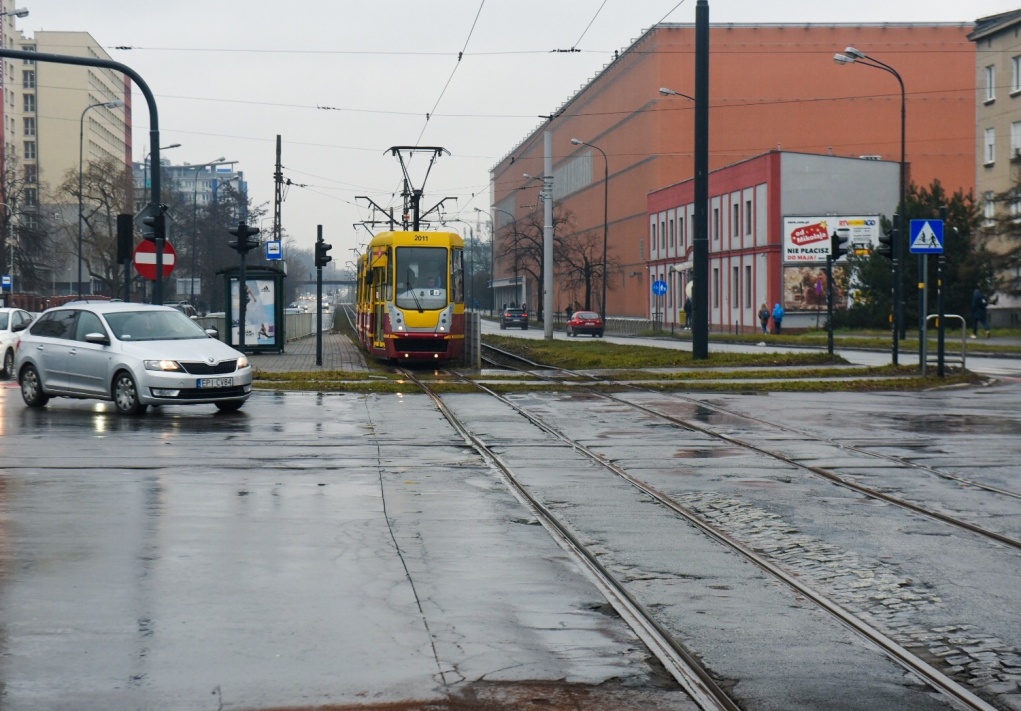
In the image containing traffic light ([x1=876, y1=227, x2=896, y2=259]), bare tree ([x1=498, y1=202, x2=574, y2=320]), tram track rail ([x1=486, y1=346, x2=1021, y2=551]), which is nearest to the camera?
tram track rail ([x1=486, y1=346, x2=1021, y2=551])

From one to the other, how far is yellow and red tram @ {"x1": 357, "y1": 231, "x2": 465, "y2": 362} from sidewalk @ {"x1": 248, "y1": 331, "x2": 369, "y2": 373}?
1.19 metres

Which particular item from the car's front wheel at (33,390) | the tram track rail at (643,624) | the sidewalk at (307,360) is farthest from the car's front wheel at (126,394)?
the sidewalk at (307,360)

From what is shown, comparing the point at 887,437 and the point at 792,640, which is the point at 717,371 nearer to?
the point at 887,437

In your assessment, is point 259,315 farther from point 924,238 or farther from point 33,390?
point 924,238

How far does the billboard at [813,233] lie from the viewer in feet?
225

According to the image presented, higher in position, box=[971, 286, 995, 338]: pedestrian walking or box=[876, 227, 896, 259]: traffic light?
box=[876, 227, 896, 259]: traffic light

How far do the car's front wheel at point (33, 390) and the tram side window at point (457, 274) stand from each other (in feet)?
48.7

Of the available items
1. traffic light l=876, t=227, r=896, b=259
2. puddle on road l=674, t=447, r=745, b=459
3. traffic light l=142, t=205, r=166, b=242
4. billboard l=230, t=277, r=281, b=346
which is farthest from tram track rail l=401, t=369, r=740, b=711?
billboard l=230, t=277, r=281, b=346

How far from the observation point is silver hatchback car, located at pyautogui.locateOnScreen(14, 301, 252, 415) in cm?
1930

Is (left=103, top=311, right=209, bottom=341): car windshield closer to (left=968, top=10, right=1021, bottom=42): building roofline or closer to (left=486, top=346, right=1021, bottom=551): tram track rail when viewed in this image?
(left=486, top=346, right=1021, bottom=551): tram track rail

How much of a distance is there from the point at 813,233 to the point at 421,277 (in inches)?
1478

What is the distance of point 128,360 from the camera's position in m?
19.5

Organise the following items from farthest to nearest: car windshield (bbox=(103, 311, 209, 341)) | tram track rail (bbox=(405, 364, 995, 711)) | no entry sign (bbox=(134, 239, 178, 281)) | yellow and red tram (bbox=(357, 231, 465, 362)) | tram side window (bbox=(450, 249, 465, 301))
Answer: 1. tram side window (bbox=(450, 249, 465, 301))
2. yellow and red tram (bbox=(357, 231, 465, 362))
3. no entry sign (bbox=(134, 239, 178, 281))
4. car windshield (bbox=(103, 311, 209, 341))
5. tram track rail (bbox=(405, 364, 995, 711))

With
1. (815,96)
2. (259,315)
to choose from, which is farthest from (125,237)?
(815,96)
